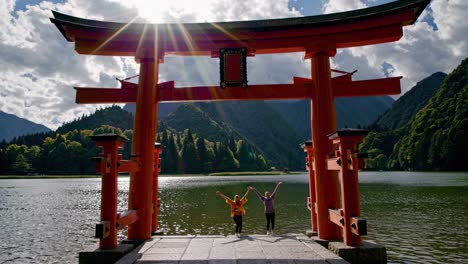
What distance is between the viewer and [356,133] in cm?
777

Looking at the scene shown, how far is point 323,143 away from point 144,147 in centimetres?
544

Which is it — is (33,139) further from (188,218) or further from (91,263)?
(91,263)

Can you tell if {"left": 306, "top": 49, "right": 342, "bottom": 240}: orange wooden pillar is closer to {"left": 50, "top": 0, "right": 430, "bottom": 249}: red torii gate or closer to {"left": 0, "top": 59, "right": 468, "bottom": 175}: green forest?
{"left": 50, "top": 0, "right": 430, "bottom": 249}: red torii gate

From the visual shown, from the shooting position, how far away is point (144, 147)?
988 centimetres

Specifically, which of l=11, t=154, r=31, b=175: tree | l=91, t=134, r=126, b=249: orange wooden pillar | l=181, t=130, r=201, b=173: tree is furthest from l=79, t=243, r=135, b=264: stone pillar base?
l=11, t=154, r=31, b=175: tree

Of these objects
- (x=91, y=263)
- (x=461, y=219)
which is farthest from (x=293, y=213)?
(x=91, y=263)

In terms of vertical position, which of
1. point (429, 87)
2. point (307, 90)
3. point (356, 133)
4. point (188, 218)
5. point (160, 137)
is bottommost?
point (188, 218)

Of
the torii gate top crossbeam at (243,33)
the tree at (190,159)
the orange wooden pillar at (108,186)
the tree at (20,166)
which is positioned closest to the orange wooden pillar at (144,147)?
the torii gate top crossbeam at (243,33)

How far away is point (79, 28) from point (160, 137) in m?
106

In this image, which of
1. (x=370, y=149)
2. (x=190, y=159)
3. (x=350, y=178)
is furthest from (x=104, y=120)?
(x=350, y=178)

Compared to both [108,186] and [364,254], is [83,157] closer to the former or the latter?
[108,186]

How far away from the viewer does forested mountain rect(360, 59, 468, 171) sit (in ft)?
265

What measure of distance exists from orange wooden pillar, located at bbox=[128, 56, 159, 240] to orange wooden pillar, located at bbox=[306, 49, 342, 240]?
504cm

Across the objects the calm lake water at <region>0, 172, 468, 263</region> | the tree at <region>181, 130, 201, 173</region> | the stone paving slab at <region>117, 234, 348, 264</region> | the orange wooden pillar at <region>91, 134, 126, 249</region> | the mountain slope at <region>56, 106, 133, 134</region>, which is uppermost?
the mountain slope at <region>56, 106, 133, 134</region>
